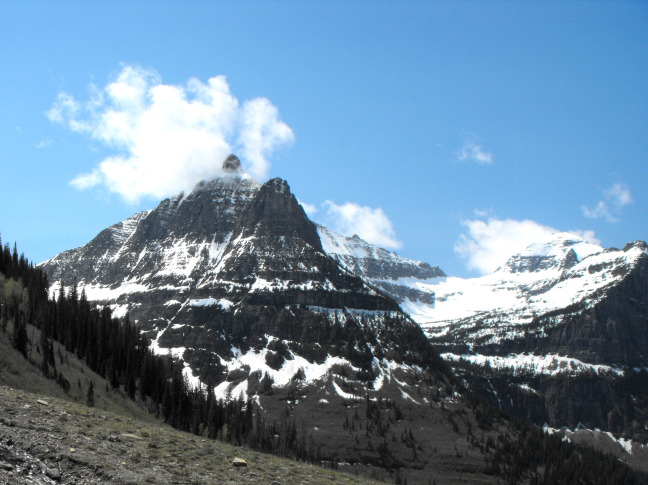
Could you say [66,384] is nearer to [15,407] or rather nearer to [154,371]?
[15,407]

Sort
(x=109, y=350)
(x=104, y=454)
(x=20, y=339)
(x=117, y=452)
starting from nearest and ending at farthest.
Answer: (x=104, y=454)
(x=117, y=452)
(x=20, y=339)
(x=109, y=350)

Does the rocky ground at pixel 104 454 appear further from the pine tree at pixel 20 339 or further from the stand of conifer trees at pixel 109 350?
the stand of conifer trees at pixel 109 350

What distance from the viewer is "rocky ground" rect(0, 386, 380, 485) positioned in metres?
37.5

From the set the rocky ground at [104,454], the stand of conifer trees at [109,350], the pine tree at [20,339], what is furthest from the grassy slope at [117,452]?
the stand of conifer trees at [109,350]

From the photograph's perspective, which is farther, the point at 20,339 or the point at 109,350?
the point at 109,350

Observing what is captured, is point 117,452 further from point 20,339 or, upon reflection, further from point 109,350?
point 109,350

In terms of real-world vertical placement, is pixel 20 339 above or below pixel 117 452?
above

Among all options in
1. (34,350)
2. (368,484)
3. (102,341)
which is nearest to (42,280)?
(102,341)

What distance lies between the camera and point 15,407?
4662cm

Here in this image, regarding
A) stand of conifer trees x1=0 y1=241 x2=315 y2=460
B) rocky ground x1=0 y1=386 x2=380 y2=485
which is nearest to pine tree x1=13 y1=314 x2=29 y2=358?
stand of conifer trees x1=0 y1=241 x2=315 y2=460

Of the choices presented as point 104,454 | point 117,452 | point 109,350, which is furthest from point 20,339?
point 104,454

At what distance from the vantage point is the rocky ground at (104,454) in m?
37.5

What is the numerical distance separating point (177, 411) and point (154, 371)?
56.7 ft

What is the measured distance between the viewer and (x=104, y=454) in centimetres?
4266
